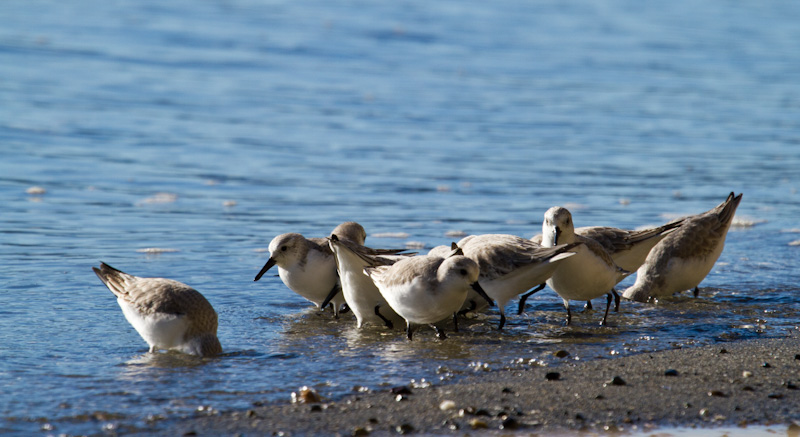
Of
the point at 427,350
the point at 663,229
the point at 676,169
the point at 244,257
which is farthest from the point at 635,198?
the point at 427,350

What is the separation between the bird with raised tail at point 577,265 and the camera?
7113mm

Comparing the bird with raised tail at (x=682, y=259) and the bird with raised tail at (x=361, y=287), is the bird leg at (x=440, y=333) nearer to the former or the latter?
the bird with raised tail at (x=361, y=287)

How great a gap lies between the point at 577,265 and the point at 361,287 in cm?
167

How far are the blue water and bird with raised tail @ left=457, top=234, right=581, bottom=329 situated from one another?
371mm

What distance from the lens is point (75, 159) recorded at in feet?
45.5

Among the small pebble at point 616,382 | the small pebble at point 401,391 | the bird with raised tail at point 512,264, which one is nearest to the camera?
the small pebble at point 401,391

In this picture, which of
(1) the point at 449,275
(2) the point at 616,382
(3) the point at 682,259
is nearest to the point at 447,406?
(2) the point at 616,382

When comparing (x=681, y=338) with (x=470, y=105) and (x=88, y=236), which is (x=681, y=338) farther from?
(x=470, y=105)

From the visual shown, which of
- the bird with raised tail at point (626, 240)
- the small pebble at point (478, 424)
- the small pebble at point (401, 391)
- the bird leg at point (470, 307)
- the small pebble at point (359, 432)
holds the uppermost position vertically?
the bird with raised tail at point (626, 240)

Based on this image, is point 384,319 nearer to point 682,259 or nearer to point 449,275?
point 449,275

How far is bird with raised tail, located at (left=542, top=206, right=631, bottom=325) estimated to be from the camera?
23.3ft

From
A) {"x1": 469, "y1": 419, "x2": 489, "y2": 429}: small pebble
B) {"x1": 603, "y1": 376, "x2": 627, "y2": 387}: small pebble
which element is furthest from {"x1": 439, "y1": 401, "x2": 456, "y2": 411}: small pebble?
{"x1": 603, "y1": 376, "x2": 627, "y2": 387}: small pebble

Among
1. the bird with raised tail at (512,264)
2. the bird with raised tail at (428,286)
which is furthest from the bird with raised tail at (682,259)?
the bird with raised tail at (428,286)

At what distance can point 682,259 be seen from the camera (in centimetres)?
830
